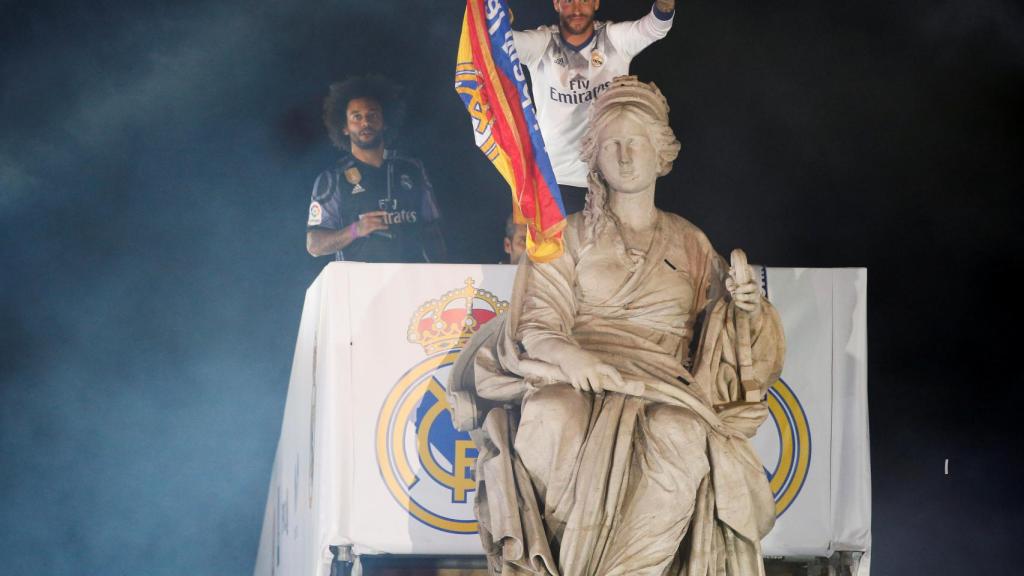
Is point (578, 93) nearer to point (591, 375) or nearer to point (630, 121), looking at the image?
point (630, 121)

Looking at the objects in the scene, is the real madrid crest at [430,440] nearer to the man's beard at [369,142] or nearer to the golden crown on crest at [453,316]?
the golden crown on crest at [453,316]

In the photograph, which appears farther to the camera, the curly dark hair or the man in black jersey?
the curly dark hair

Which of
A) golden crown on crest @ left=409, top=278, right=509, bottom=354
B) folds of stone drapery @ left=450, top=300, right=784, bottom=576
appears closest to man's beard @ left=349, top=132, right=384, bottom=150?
golden crown on crest @ left=409, top=278, right=509, bottom=354

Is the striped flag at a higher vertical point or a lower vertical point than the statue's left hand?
higher

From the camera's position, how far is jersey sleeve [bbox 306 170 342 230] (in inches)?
409

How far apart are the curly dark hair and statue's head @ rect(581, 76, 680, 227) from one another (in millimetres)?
2796

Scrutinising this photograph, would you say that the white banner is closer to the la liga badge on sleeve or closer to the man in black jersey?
the man in black jersey

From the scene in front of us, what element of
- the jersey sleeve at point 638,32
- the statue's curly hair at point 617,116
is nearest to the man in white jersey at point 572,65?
the jersey sleeve at point 638,32

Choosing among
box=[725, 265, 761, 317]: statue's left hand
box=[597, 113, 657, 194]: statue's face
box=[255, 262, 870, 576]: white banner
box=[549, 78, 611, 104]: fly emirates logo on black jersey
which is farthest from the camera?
box=[549, 78, 611, 104]: fly emirates logo on black jersey

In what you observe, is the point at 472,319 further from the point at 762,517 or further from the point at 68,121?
the point at 68,121

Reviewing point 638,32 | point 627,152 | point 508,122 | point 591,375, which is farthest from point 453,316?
point 638,32

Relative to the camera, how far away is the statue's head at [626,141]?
27.0ft

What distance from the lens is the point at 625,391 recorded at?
776 cm

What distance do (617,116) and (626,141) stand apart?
11 cm
